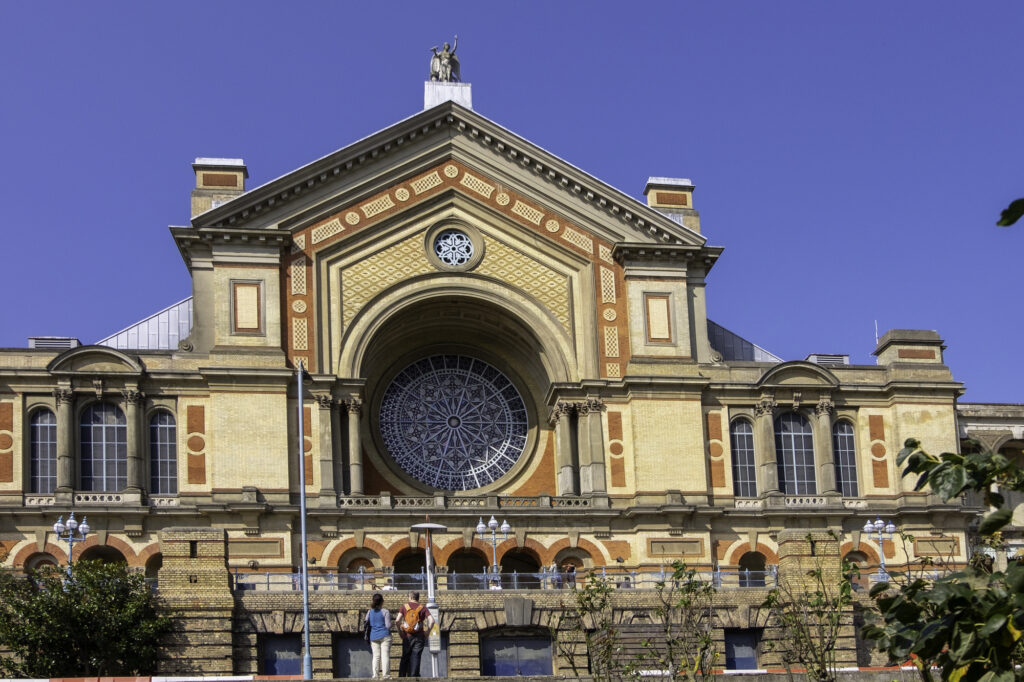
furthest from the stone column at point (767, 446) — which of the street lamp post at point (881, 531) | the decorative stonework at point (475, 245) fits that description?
the decorative stonework at point (475, 245)

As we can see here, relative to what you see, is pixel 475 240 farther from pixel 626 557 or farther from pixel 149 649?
pixel 149 649

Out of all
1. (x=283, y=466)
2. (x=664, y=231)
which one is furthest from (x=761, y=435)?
(x=283, y=466)

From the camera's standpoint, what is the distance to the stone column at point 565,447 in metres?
56.6

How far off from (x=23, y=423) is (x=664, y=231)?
24566mm

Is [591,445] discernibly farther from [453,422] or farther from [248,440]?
[248,440]

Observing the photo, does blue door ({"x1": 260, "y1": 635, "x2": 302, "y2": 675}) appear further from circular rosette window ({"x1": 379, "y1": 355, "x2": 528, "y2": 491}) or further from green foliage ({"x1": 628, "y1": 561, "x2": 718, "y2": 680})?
circular rosette window ({"x1": 379, "y1": 355, "x2": 528, "y2": 491})

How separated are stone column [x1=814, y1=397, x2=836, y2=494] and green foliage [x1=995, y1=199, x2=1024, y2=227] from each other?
5052cm

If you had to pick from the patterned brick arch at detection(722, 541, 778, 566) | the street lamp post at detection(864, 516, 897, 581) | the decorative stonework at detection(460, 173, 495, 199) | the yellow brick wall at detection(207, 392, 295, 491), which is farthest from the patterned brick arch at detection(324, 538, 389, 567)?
the street lamp post at detection(864, 516, 897, 581)

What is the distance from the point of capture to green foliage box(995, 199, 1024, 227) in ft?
25.7

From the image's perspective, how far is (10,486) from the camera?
171ft

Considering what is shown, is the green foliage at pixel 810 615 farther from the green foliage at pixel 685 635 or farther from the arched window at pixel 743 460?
the arched window at pixel 743 460

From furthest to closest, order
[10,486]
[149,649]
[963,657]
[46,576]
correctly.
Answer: [10,486] < [46,576] < [149,649] < [963,657]

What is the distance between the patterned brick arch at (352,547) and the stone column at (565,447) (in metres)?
7.51

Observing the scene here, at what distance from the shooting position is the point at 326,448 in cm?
5431
